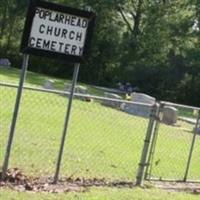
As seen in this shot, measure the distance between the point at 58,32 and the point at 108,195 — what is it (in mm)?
2425

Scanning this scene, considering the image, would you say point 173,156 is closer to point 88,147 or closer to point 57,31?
point 88,147

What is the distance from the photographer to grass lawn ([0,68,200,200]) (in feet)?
34.2

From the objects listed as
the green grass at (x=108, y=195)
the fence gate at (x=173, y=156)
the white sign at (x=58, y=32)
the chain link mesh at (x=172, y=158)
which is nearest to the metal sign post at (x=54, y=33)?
the white sign at (x=58, y=32)

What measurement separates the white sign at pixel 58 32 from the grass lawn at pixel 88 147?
6.77 ft

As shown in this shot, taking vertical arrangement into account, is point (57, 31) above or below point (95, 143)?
above

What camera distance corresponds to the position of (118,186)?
998 centimetres

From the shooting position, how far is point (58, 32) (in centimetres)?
895

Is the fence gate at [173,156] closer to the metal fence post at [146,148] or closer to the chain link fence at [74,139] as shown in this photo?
the metal fence post at [146,148]

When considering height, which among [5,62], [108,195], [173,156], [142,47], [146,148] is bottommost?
[5,62]

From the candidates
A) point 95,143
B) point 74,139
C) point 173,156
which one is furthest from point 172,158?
point 74,139

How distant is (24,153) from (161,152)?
4761 millimetres

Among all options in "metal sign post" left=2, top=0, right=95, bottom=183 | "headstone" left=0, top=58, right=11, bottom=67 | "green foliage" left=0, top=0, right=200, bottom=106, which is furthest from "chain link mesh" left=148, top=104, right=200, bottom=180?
"headstone" left=0, top=58, right=11, bottom=67

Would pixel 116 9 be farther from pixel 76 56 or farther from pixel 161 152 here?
pixel 76 56

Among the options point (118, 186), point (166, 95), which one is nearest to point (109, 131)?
point (118, 186)
